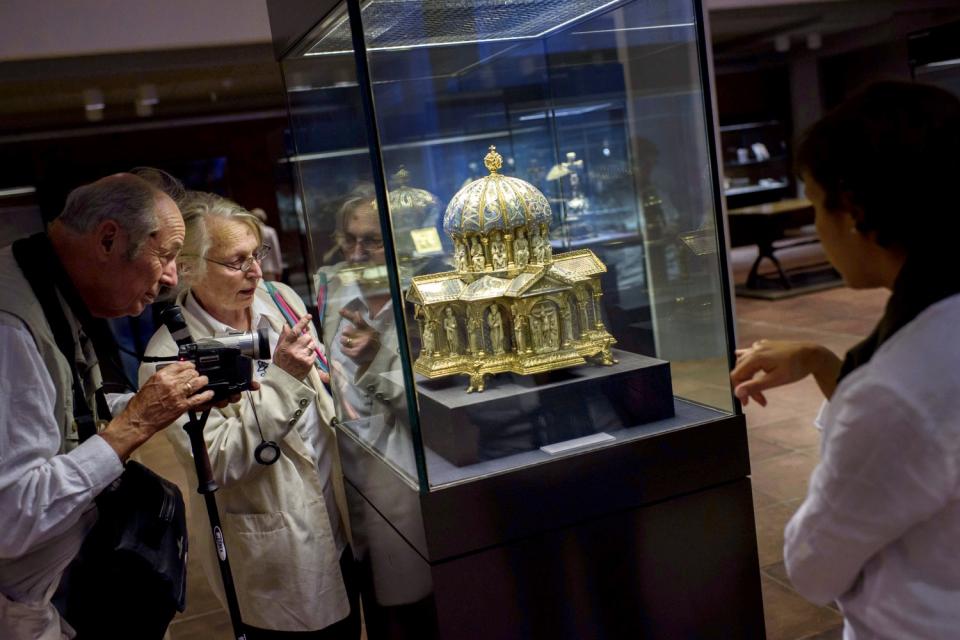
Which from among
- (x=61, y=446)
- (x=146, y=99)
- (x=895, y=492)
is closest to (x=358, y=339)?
(x=61, y=446)

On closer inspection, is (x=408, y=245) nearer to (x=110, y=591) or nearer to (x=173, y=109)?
(x=110, y=591)

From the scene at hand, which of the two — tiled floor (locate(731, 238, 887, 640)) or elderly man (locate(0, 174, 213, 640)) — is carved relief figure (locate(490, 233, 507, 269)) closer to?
elderly man (locate(0, 174, 213, 640))

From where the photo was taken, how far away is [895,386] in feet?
A: 3.43

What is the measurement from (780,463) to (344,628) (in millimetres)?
2890

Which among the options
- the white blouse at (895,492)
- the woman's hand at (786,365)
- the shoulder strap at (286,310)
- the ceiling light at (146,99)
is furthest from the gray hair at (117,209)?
the ceiling light at (146,99)

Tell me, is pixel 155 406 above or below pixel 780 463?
above

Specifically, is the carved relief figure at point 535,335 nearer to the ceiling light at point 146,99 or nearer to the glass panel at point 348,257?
the glass panel at point 348,257

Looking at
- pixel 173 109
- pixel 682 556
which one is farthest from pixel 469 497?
pixel 173 109

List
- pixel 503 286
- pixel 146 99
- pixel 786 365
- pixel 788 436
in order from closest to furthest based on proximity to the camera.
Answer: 1. pixel 786 365
2. pixel 503 286
3. pixel 788 436
4. pixel 146 99

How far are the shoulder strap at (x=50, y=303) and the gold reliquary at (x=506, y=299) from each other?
2.54 ft

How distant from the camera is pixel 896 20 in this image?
11453mm

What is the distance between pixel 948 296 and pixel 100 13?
4.71m

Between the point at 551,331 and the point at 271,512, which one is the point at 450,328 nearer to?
the point at 551,331

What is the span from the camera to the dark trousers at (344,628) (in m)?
2.26
